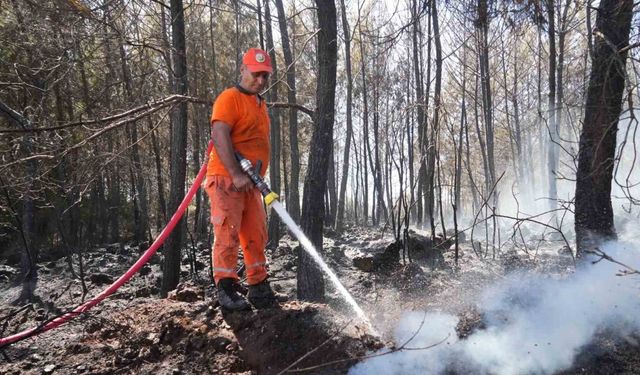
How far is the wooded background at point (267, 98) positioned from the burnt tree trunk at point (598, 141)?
0.02m

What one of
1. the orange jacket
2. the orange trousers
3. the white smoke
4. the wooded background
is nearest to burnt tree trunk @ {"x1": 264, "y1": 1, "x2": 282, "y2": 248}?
the wooded background

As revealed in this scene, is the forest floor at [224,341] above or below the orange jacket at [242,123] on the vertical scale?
below

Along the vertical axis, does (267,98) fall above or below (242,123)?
above

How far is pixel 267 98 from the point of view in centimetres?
1423

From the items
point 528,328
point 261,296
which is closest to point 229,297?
point 261,296

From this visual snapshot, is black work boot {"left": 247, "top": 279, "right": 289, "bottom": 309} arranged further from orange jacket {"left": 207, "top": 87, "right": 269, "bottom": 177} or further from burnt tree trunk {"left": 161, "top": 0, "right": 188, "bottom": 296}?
burnt tree trunk {"left": 161, "top": 0, "right": 188, "bottom": 296}

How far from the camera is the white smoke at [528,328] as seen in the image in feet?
9.39

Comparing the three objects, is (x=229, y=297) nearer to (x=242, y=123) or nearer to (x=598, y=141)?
(x=242, y=123)

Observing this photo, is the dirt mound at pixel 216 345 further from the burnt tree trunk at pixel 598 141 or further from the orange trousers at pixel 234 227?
the burnt tree trunk at pixel 598 141

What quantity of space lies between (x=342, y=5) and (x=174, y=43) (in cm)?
1055

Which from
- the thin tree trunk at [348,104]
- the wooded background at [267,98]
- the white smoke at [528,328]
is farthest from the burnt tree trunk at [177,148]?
the thin tree trunk at [348,104]

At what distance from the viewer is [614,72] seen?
4.46 m

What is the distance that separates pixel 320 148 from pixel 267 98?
32.3 feet

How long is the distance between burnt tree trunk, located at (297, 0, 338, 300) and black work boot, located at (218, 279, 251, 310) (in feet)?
4.11
